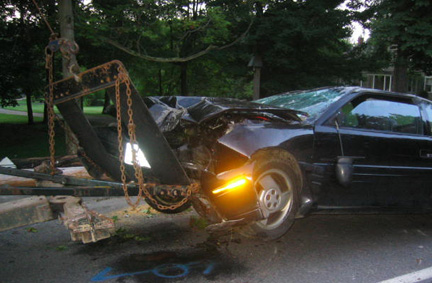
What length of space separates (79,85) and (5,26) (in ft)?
41.1

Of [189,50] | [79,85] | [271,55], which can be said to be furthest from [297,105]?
[189,50]

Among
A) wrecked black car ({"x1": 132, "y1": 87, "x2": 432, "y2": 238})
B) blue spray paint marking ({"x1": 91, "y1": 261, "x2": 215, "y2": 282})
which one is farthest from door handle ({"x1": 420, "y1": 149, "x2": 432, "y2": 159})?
blue spray paint marking ({"x1": 91, "y1": 261, "x2": 215, "y2": 282})

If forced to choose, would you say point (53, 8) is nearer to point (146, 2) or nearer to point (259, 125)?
point (146, 2)

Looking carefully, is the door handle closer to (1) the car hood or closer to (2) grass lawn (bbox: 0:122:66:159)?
(1) the car hood

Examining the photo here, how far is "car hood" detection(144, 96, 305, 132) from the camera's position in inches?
139

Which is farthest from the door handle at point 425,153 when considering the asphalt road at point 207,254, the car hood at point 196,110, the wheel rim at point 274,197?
the wheel rim at point 274,197

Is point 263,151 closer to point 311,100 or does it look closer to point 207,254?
point 207,254

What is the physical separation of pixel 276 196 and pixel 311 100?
145 cm

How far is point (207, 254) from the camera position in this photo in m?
3.67

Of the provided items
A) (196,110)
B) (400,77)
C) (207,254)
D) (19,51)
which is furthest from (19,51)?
(400,77)

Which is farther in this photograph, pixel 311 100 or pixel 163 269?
pixel 311 100

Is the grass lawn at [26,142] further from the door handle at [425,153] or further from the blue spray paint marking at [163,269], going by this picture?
the door handle at [425,153]

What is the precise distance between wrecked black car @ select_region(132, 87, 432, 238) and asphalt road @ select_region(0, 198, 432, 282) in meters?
0.39

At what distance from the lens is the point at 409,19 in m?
11.7
